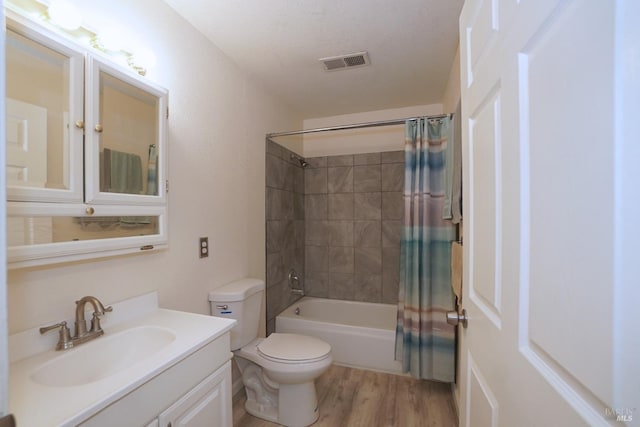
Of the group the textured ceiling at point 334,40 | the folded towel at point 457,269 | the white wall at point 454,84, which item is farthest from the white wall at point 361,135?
the folded towel at point 457,269

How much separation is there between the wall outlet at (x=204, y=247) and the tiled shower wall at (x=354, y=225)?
1.68 metres

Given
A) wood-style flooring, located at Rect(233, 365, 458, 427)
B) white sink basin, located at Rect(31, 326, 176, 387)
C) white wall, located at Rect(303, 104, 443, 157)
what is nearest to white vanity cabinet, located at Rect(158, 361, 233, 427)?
white sink basin, located at Rect(31, 326, 176, 387)

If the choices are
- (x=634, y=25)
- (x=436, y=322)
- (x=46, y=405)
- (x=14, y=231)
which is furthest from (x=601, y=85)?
(x=436, y=322)

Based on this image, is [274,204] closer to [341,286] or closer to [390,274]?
[341,286]

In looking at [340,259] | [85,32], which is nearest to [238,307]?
[85,32]

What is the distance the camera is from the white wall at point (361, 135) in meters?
2.98

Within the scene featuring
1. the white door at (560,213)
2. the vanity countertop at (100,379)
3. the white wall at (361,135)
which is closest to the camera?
the white door at (560,213)

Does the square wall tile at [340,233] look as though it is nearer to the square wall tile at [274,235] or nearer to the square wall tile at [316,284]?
Result: the square wall tile at [316,284]

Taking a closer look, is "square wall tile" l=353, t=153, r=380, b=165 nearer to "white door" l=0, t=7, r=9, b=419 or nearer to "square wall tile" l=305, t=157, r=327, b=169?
"square wall tile" l=305, t=157, r=327, b=169

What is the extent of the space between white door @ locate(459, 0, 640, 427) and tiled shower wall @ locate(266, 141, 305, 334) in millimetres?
2002

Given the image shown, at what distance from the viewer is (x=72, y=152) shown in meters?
0.98

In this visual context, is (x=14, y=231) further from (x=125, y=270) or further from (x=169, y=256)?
(x=169, y=256)

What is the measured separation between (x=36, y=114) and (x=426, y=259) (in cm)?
221

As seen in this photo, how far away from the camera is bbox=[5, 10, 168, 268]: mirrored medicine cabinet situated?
0.85m
